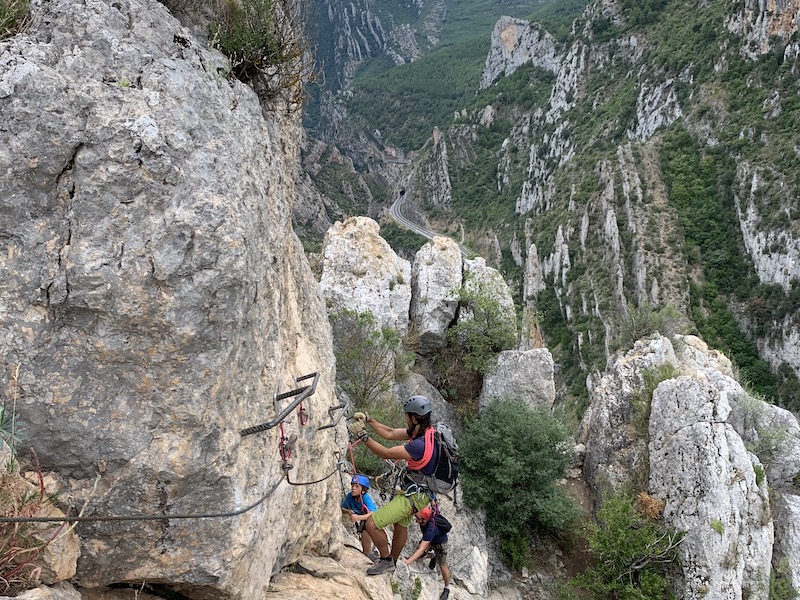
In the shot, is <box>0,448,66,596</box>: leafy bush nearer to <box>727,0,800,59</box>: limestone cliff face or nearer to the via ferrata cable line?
the via ferrata cable line

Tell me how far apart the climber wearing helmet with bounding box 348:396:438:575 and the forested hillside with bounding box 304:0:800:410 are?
17.2 metres

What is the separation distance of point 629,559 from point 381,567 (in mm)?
6428

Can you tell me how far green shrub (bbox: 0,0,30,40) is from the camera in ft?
10.4

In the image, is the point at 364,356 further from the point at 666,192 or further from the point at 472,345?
the point at 666,192

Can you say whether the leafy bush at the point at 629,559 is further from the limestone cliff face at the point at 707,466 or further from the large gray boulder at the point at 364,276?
the large gray boulder at the point at 364,276

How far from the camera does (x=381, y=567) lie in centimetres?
581

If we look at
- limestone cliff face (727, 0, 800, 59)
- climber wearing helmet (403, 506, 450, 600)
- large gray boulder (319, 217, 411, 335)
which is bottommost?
climber wearing helmet (403, 506, 450, 600)

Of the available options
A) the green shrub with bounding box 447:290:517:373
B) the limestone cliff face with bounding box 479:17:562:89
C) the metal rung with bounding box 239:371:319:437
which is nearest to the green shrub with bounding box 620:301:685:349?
the green shrub with bounding box 447:290:517:373

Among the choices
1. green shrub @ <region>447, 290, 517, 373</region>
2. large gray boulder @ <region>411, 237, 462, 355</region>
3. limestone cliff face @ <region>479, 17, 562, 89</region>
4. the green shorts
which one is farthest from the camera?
limestone cliff face @ <region>479, 17, 562, 89</region>

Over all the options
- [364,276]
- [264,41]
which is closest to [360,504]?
[264,41]

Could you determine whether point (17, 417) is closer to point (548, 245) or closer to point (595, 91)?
point (548, 245)

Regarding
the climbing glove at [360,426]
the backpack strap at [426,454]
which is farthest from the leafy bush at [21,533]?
the backpack strap at [426,454]

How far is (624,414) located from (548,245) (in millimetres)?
61091

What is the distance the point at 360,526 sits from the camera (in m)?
6.76
